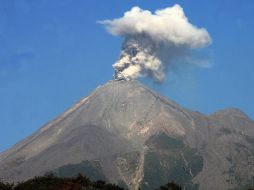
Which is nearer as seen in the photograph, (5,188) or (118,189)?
(5,188)

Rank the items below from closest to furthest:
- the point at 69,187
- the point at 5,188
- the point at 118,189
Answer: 1. the point at 69,187
2. the point at 5,188
3. the point at 118,189

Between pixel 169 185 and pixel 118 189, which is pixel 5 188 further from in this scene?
pixel 169 185

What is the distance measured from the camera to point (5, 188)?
285 ft

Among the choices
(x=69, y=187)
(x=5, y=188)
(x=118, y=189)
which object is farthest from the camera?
(x=118, y=189)

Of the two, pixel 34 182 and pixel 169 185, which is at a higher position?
pixel 34 182

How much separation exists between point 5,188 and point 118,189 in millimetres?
17998

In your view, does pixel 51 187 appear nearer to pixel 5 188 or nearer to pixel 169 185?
pixel 5 188

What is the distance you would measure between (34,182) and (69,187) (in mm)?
16318

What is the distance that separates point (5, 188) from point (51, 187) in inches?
274

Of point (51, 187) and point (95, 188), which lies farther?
point (95, 188)

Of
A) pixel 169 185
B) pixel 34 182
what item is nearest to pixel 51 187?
pixel 34 182

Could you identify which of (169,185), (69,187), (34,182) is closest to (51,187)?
(69,187)

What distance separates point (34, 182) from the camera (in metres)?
96.0

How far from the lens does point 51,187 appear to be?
84.7 meters
